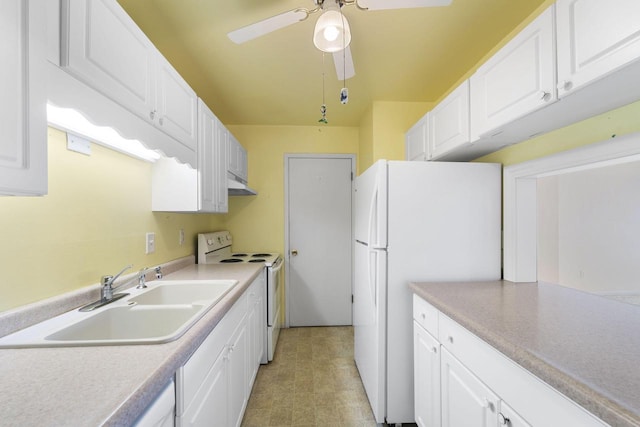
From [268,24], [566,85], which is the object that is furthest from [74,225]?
[566,85]

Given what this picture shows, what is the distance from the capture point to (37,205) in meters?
1.08

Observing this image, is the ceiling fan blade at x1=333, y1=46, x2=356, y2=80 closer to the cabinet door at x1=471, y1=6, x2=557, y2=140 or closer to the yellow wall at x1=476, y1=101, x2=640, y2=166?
the cabinet door at x1=471, y1=6, x2=557, y2=140

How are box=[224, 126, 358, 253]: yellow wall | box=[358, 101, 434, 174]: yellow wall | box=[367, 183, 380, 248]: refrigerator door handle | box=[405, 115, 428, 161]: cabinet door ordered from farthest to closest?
box=[224, 126, 358, 253]: yellow wall < box=[358, 101, 434, 174]: yellow wall < box=[405, 115, 428, 161]: cabinet door < box=[367, 183, 380, 248]: refrigerator door handle

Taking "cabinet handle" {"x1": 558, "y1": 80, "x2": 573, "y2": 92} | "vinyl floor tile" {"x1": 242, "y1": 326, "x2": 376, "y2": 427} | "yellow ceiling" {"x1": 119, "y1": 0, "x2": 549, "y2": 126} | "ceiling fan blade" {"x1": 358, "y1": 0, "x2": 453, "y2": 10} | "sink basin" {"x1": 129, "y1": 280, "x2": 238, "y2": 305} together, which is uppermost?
"yellow ceiling" {"x1": 119, "y1": 0, "x2": 549, "y2": 126}

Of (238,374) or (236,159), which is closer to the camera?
(238,374)

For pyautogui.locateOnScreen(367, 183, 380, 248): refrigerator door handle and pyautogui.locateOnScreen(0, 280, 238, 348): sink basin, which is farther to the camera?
pyautogui.locateOnScreen(367, 183, 380, 248): refrigerator door handle

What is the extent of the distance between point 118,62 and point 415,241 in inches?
66.3

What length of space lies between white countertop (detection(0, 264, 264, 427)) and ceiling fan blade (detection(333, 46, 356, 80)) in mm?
1500

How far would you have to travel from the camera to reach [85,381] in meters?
0.68

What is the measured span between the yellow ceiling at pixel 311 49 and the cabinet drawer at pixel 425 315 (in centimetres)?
160

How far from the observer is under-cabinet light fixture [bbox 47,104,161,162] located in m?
1.03

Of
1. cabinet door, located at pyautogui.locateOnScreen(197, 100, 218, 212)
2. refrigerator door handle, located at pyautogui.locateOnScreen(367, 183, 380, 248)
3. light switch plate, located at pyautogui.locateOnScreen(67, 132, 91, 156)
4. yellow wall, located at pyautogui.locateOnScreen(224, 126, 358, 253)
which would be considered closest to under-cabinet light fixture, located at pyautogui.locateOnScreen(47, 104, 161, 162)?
light switch plate, located at pyautogui.locateOnScreen(67, 132, 91, 156)

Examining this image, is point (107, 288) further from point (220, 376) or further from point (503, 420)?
point (503, 420)

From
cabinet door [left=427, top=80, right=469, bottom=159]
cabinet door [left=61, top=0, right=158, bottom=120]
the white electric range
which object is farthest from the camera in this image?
the white electric range
